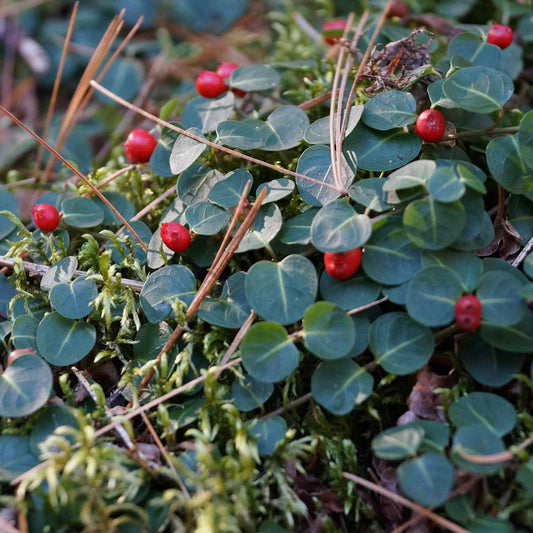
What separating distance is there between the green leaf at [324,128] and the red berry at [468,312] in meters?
0.83

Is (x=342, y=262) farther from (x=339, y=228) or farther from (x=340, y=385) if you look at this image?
(x=340, y=385)

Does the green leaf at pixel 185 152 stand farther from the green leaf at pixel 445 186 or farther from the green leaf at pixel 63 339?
the green leaf at pixel 445 186

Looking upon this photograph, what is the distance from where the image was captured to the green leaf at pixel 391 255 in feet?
5.98

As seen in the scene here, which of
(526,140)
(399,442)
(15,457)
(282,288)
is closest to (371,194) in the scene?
(282,288)

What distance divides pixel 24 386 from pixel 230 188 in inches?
40.8

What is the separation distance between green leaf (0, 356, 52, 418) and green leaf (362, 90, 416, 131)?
60.1 inches

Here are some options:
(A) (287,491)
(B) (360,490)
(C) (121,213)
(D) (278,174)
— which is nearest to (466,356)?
(B) (360,490)

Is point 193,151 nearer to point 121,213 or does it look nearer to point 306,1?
point 121,213

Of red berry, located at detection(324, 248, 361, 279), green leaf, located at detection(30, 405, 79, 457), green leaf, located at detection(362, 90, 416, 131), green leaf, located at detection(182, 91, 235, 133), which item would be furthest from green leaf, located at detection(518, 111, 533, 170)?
green leaf, located at detection(30, 405, 79, 457)

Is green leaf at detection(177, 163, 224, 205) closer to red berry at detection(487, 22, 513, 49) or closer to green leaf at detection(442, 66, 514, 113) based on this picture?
green leaf at detection(442, 66, 514, 113)

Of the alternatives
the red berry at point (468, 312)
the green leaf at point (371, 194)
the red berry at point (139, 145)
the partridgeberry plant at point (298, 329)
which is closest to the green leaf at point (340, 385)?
the partridgeberry plant at point (298, 329)

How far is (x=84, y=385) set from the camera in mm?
1962

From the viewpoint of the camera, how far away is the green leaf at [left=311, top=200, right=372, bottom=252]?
1.77 m

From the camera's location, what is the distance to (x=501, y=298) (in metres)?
1.71
